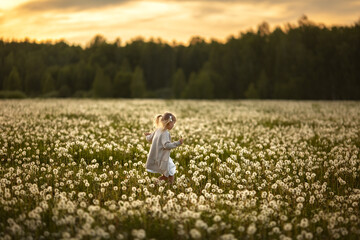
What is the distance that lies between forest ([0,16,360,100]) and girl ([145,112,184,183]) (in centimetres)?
4108

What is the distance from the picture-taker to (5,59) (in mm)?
75312

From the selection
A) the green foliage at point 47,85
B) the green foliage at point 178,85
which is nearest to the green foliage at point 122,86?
the green foliage at point 178,85

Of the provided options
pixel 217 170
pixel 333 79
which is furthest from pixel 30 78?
pixel 217 170

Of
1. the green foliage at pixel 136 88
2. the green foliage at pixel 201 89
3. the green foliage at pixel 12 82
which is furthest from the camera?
the green foliage at pixel 136 88

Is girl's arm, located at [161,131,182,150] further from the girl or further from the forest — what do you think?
the forest

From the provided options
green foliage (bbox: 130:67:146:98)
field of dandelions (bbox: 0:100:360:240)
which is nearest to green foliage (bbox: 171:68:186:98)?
green foliage (bbox: 130:67:146:98)

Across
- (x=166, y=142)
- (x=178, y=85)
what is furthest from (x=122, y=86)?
(x=166, y=142)

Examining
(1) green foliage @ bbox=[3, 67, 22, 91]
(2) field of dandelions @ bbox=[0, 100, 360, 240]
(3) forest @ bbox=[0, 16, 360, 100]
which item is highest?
(3) forest @ bbox=[0, 16, 360, 100]

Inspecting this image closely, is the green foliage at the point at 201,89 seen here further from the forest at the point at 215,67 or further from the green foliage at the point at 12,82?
the green foliage at the point at 12,82

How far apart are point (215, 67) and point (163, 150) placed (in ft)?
271

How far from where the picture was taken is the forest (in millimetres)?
70312

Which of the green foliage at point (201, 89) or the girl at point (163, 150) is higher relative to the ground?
the green foliage at point (201, 89)

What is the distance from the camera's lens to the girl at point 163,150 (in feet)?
21.7

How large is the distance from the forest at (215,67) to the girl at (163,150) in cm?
4108
